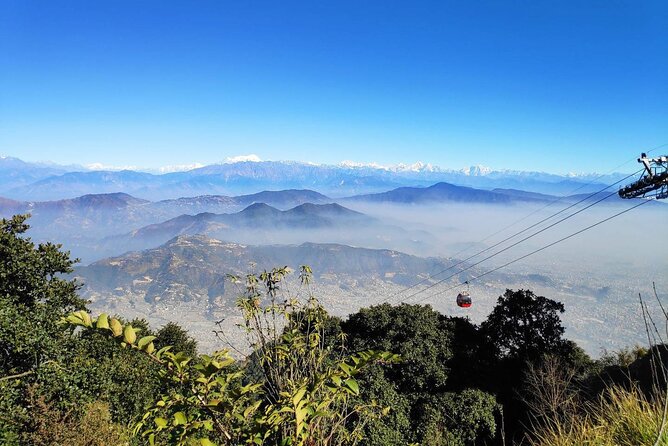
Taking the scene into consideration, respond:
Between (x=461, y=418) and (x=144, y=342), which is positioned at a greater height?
(x=144, y=342)

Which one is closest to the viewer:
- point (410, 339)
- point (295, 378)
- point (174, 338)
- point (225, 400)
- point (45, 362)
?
point (225, 400)

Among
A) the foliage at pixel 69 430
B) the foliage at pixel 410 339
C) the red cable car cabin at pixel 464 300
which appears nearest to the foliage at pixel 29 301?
the foliage at pixel 69 430

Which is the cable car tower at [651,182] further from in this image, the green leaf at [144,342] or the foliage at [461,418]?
the green leaf at [144,342]

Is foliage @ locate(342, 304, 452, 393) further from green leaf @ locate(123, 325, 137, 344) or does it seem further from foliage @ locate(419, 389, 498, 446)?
green leaf @ locate(123, 325, 137, 344)

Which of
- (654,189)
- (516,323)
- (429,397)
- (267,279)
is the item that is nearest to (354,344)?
(429,397)

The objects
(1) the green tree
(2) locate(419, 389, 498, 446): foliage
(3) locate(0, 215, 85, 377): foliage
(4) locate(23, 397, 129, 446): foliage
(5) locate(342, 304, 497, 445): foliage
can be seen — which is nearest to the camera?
(4) locate(23, 397, 129, 446): foliage

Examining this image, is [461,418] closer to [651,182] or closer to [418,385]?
[418,385]

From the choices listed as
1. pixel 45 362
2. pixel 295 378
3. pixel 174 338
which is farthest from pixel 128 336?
pixel 174 338

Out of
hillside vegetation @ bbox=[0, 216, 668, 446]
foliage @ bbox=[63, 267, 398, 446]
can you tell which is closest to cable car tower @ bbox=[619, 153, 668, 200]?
A: hillside vegetation @ bbox=[0, 216, 668, 446]

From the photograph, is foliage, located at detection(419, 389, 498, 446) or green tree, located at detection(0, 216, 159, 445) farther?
foliage, located at detection(419, 389, 498, 446)
